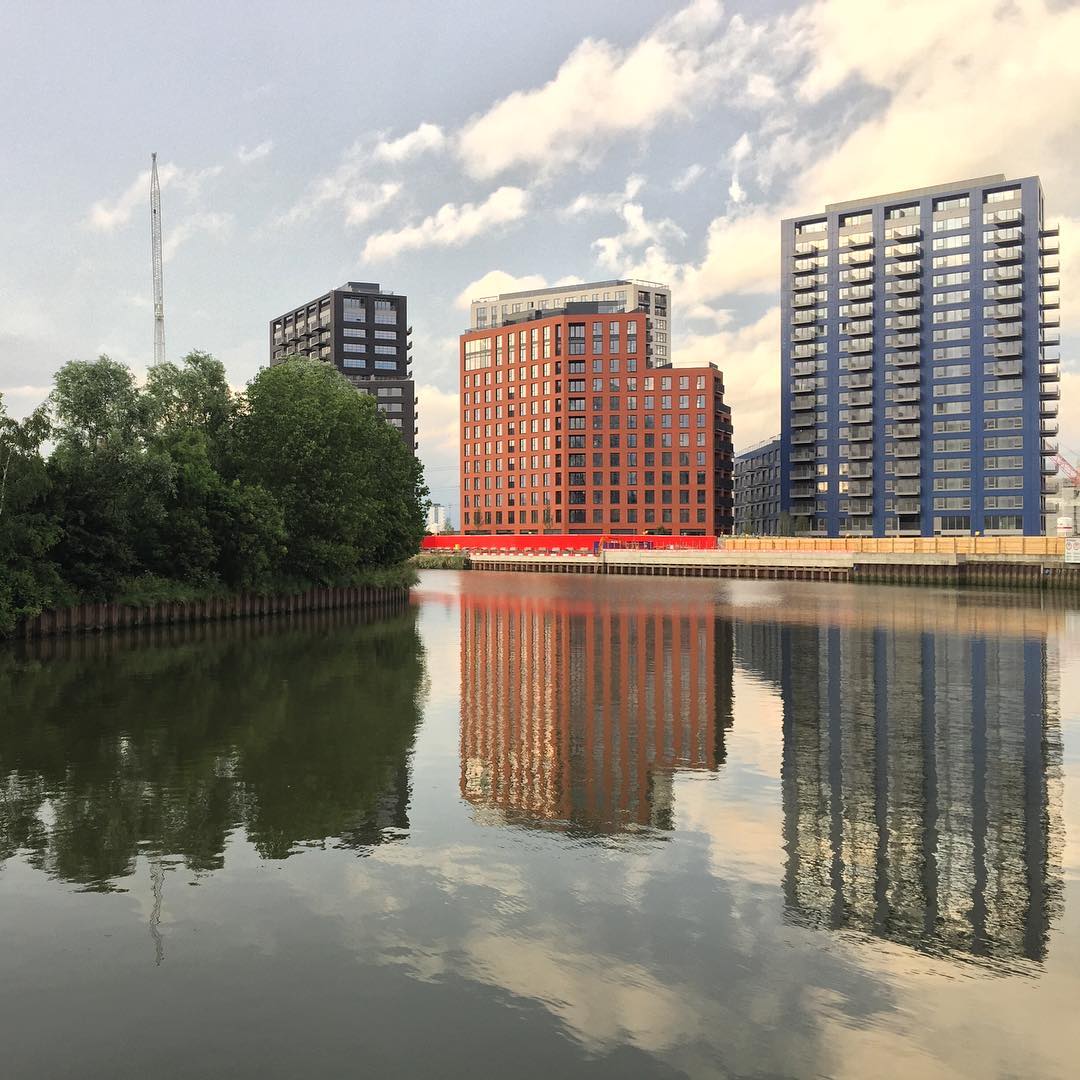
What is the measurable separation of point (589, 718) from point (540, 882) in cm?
1366

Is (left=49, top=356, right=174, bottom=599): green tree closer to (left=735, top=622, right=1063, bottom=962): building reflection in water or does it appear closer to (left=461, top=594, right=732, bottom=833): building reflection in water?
(left=461, top=594, right=732, bottom=833): building reflection in water

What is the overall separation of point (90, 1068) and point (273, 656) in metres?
35.1

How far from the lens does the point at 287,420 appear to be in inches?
2731

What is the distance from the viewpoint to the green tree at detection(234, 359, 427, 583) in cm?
6938

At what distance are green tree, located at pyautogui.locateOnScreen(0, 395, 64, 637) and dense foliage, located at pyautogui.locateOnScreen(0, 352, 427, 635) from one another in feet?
0.24

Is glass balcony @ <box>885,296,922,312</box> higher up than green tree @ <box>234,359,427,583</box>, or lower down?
higher up

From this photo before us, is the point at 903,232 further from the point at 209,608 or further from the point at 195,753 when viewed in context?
the point at 195,753

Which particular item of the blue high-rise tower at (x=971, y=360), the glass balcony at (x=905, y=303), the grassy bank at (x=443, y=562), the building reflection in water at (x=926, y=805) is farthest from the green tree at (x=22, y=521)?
the glass balcony at (x=905, y=303)

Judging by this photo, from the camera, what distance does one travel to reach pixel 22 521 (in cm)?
4812

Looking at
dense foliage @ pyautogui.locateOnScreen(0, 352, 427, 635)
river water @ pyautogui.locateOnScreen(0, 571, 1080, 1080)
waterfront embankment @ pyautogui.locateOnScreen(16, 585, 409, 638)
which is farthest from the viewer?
waterfront embankment @ pyautogui.locateOnScreen(16, 585, 409, 638)

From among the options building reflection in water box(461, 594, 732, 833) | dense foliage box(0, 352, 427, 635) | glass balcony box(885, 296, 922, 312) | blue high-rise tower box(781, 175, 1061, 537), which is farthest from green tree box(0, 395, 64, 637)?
glass balcony box(885, 296, 922, 312)

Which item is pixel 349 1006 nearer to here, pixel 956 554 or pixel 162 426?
pixel 162 426

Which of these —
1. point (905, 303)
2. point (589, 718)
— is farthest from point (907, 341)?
point (589, 718)

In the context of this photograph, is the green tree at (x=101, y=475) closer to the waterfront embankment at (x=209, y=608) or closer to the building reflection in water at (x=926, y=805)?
the waterfront embankment at (x=209, y=608)
